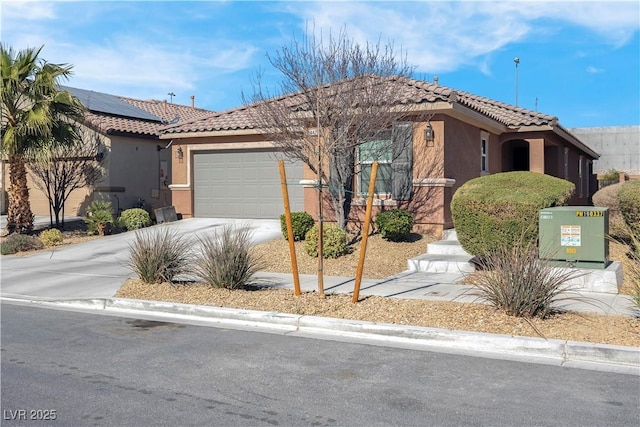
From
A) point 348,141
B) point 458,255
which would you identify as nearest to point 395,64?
point 348,141

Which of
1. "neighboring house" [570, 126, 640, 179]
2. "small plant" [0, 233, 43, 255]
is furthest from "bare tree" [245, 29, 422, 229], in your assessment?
"neighboring house" [570, 126, 640, 179]

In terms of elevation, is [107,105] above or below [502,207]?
above

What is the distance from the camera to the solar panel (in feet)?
84.4

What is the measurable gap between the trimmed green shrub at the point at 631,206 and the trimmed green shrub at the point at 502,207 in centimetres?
105

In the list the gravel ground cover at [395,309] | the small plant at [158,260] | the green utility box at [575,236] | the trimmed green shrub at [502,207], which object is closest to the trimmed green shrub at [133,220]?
the gravel ground cover at [395,309]

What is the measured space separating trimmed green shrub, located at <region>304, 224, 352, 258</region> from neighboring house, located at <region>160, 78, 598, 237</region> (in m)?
2.61

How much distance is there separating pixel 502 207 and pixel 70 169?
1542cm

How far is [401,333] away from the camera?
319 inches

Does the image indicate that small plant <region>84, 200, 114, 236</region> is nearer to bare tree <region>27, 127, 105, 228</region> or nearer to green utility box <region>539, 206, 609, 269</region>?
bare tree <region>27, 127, 105, 228</region>

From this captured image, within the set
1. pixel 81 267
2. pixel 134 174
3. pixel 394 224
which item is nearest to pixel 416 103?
pixel 394 224

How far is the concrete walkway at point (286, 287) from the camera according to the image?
7395 mm

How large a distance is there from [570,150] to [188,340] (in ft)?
75.9

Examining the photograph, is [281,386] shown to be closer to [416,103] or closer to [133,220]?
→ [416,103]

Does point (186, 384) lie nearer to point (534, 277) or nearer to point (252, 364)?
point (252, 364)
